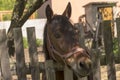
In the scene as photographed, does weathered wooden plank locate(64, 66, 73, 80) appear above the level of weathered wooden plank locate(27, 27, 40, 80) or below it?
below

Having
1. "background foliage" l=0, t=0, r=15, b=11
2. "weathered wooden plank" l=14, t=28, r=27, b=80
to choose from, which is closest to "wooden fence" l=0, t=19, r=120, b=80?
"weathered wooden plank" l=14, t=28, r=27, b=80

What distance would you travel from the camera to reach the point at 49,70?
3.87 meters

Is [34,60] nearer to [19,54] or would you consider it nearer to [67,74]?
[19,54]

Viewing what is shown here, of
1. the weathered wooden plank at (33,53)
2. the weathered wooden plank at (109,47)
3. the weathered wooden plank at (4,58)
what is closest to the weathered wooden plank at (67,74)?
the weathered wooden plank at (33,53)

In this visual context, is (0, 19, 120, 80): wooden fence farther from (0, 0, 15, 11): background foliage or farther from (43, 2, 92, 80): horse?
(0, 0, 15, 11): background foliage

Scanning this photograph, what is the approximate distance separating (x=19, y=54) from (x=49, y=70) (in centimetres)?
41

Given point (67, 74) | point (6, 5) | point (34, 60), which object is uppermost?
point (6, 5)

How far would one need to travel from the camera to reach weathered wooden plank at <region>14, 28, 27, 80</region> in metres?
3.98

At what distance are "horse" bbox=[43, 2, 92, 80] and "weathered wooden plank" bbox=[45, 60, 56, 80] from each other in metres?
0.08

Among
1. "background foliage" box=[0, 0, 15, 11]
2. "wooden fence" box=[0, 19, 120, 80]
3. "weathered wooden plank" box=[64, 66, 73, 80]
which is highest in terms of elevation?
"background foliage" box=[0, 0, 15, 11]

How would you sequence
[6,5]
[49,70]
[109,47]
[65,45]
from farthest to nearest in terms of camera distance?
1. [6,5]
2. [109,47]
3. [49,70]
4. [65,45]

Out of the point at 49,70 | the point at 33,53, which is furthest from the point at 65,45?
the point at 33,53

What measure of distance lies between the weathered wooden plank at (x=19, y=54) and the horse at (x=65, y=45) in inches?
10.8

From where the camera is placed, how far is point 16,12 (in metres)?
7.25
